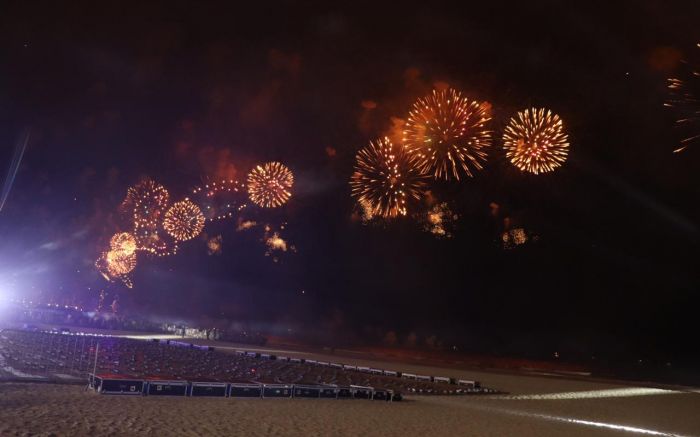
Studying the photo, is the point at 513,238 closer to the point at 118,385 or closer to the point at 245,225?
the point at 245,225

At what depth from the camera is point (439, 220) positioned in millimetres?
48812

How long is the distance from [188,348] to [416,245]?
20509 millimetres

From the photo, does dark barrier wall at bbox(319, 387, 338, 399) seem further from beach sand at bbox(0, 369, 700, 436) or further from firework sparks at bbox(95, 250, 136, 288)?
firework sparks at bbox(95, 250, 136, 288)

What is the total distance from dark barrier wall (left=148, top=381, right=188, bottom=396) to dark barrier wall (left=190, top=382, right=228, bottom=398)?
25 centimetres

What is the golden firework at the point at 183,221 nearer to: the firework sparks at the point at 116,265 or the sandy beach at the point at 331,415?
the firework sparks at the point at 116,265

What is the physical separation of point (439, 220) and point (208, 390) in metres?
33.0

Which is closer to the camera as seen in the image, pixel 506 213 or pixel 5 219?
pixel 506 213

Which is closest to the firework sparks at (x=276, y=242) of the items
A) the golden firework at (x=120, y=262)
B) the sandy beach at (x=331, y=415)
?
the golden firework at (x=120, y=262)

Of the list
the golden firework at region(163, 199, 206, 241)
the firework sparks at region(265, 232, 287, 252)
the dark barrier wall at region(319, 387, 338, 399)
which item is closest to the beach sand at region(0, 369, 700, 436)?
the dark barrier wall at region(319, 387, 338, 399)

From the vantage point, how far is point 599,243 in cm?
4159

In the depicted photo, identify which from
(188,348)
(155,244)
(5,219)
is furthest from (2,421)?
(5,219)

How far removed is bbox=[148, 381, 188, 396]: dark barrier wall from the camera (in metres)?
17.3

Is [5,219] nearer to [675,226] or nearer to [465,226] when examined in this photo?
[465,226]

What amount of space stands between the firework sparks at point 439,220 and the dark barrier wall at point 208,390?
32.1 metres
